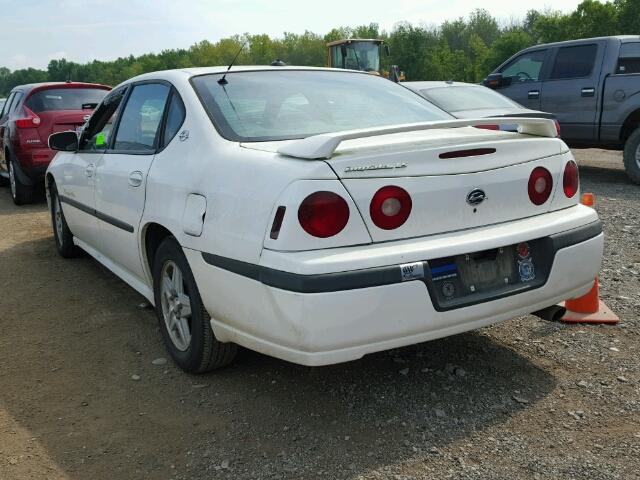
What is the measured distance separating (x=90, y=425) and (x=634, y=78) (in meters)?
8.07

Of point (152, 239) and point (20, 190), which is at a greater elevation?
point (152, 239)

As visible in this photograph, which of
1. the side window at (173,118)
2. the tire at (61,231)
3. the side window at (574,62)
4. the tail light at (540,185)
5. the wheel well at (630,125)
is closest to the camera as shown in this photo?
the tail light at (540,185)

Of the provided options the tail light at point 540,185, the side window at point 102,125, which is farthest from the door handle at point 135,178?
the tail light at point 540,185

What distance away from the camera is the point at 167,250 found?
3338 millimetres

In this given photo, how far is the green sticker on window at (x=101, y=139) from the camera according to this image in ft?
14.6

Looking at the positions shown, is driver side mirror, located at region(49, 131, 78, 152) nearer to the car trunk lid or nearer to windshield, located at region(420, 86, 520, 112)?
the car trunk lid

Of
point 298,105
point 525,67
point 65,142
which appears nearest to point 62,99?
point 65,142

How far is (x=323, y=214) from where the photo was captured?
251cm

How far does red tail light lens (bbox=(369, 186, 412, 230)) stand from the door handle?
1593 millimetres

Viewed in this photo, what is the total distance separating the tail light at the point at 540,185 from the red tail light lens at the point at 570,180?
0.12 metres

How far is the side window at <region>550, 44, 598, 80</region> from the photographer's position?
906 cm

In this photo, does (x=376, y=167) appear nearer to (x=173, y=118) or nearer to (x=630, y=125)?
(x=173, y=118)

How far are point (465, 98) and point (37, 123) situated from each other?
5.64 m

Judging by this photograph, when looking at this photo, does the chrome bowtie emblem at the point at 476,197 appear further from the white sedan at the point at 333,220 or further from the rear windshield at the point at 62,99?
the rear windshield at the point at 62,99
